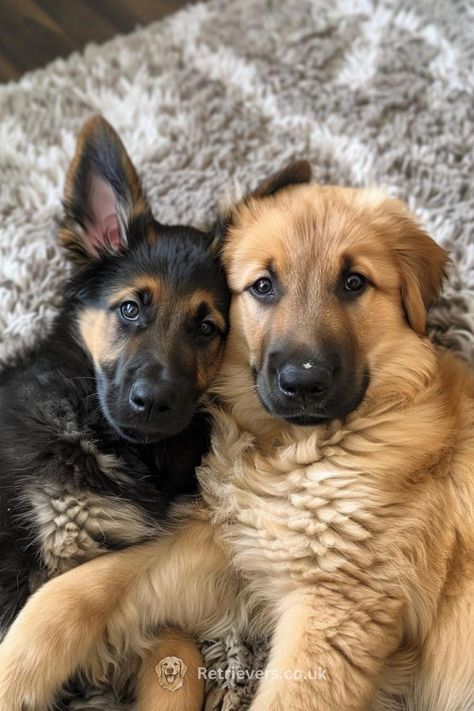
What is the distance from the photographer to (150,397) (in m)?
2.19

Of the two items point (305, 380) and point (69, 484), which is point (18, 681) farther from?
point (305, 380)

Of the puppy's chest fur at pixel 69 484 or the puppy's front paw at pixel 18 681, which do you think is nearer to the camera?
the puppy's front paw at pixel 18 681

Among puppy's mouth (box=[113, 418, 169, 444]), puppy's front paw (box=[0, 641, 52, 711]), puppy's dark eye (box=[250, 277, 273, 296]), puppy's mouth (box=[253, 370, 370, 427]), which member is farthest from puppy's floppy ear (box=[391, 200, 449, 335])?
puppy's front paw (box=[0, 641, 52, 711])

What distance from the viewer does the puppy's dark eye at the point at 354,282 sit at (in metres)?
2.40

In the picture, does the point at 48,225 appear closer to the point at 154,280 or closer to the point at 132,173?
the point at 132,173

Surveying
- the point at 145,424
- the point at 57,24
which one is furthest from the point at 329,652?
the point at 57,24

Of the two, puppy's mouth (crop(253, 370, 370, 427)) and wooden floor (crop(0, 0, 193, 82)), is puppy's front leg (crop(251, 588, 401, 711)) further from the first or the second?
wooden floor (crop(0, 0, 193, 82))

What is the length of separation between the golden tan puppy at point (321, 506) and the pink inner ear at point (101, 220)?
41 centimetres

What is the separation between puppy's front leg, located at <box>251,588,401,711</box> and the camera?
1.97 meters

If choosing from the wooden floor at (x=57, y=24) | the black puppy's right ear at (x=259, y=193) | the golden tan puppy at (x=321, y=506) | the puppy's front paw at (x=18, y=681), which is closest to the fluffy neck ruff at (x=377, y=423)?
the golden tan puppy at (x=321, y=506)

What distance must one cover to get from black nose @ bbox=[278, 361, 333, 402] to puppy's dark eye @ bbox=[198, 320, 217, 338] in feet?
1.34

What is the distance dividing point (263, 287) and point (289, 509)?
0.71 metres

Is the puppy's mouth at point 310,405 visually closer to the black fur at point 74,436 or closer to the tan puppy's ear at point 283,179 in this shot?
the black fur at point 74,436

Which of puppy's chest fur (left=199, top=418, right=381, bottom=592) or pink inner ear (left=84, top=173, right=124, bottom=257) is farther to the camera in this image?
pink inner ear (left=84, top=173, right=124, bottom=257)
